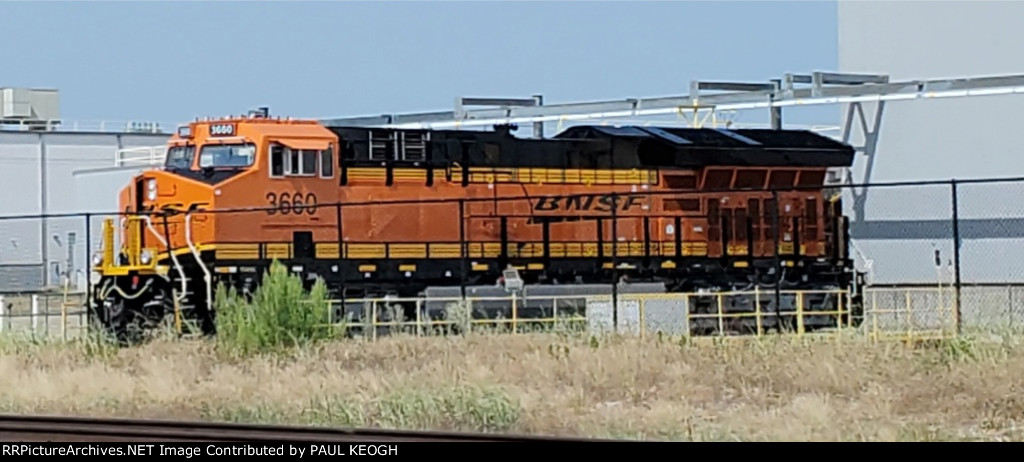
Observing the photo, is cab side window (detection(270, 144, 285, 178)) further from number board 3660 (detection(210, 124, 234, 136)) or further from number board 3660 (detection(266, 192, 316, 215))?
number board 3660 (detection(210, 124, 234, 136))

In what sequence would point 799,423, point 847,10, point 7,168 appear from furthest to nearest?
1. point 7,168
2. point 847,10
3. point 799,423

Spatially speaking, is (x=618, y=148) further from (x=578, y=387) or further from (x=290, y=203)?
(x=578, y=387)

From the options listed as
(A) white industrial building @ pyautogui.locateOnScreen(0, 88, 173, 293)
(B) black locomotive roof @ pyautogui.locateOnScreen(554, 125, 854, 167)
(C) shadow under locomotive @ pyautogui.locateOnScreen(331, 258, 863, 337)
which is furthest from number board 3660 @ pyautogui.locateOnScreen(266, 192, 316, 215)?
(A) white industrial building @ pyautogui.locateOnScreen(0, 88, 173, 293)

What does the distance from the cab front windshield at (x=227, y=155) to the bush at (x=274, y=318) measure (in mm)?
3998

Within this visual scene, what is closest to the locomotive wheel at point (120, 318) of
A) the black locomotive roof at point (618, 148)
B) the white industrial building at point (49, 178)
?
the black locomotive roof at point (618, 148)

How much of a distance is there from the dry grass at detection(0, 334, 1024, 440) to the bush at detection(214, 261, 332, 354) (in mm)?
467

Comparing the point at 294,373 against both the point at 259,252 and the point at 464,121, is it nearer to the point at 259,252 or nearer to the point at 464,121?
the point at 259,252

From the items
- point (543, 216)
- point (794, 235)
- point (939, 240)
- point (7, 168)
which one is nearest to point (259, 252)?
point (543, 216)

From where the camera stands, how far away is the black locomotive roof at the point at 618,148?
25.9 meters

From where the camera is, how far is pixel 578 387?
15680 mm

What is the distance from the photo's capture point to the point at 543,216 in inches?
1043

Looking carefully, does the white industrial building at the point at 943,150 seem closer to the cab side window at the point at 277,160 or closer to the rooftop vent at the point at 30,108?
the cab side window at the point at 277,160

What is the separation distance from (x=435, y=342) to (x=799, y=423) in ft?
25.9
